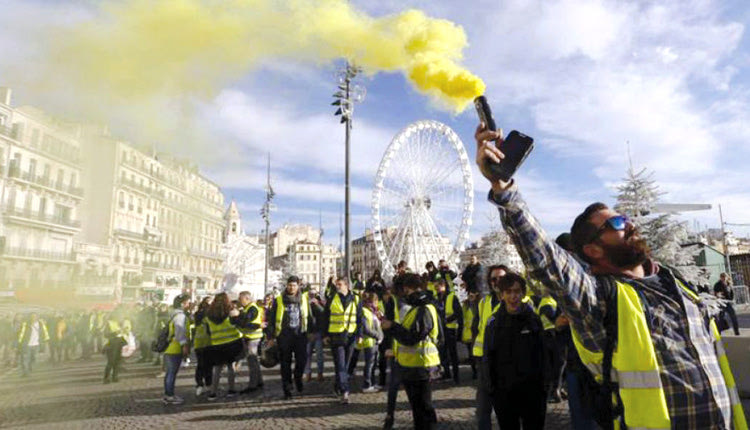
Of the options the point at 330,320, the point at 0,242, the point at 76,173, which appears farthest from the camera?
the point at 330,320

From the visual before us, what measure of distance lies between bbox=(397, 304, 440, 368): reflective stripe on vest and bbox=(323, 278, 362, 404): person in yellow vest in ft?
9.98

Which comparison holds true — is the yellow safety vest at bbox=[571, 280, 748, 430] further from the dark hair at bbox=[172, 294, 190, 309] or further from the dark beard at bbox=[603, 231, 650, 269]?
the dark hair at bbox=[172, 294, 190, 309]

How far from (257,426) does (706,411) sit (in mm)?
6268

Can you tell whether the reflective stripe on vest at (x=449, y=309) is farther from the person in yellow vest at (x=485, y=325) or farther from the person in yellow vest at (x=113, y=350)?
the person in yellow vest at (x=113, y=350)

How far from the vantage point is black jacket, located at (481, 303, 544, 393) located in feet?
13.1

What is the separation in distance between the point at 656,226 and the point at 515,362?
12.7 metres

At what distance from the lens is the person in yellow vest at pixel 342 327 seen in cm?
796

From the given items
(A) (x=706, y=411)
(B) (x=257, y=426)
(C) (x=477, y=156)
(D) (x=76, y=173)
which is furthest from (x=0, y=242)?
(A) (x=706, y=411)

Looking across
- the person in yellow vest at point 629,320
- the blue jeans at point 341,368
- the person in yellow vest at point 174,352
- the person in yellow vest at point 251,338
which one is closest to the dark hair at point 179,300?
the person in yellow vest at point 174,352

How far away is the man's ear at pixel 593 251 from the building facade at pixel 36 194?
447 cm

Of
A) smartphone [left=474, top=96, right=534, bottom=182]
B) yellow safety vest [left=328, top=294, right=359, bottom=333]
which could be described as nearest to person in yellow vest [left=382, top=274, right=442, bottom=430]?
yellow safety vest [left=328, top=294, right=359, bottom=333]

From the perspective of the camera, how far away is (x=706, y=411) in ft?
5.59

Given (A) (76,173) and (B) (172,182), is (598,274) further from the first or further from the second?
(B) (172,182)

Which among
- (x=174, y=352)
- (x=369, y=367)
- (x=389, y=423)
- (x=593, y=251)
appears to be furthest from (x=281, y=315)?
(x=593, y=251)
